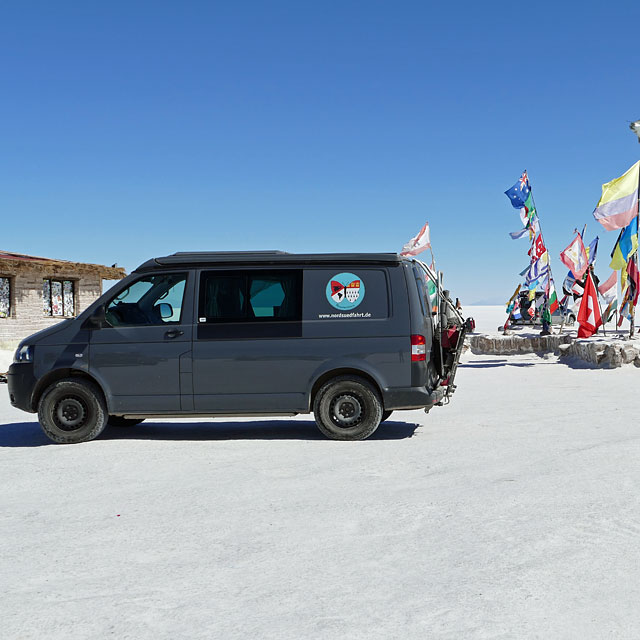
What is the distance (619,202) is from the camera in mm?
18406

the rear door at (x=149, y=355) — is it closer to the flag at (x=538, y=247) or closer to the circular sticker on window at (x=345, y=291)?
the circular sticker on window at (x=345, y=291)

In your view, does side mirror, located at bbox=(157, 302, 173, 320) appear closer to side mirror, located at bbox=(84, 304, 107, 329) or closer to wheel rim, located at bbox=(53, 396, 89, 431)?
side mirror, located at bbox=(84, 304, 107, 329)

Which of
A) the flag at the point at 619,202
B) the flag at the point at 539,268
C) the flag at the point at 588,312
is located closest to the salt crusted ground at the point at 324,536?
the flag at the point at 619,202

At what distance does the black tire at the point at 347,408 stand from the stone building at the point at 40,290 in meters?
A: 19.1

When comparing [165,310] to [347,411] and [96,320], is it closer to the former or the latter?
[96,320]

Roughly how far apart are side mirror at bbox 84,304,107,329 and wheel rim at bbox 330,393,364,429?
2792 mm

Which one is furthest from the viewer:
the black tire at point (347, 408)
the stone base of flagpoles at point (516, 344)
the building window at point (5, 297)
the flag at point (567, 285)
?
the flag at point (567, 285)

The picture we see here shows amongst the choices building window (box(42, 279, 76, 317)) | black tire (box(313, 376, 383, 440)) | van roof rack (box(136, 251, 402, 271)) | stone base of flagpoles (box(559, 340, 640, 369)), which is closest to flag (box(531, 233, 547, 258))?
stone base of flagpoles (box(559, 340, 640, 369))

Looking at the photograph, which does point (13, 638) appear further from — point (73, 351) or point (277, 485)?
point (73, 351)

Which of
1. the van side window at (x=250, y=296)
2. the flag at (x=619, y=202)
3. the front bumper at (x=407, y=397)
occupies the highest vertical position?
the flag at (x=619, y=202)

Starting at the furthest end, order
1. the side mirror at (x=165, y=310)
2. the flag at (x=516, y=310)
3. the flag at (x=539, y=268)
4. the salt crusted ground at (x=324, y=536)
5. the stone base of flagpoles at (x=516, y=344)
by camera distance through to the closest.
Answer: the flag at (x=516, y=310) → the flag at (x=539, y=268) → the stone base of flagpoles at (x=516, y=344) → the side mirror at (x=165, y=310) → the salt crusted ground at (x=324, y=536)

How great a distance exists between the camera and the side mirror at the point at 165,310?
8.16m

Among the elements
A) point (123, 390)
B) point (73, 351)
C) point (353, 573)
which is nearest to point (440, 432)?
point (123, 390)

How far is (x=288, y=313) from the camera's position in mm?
8039
